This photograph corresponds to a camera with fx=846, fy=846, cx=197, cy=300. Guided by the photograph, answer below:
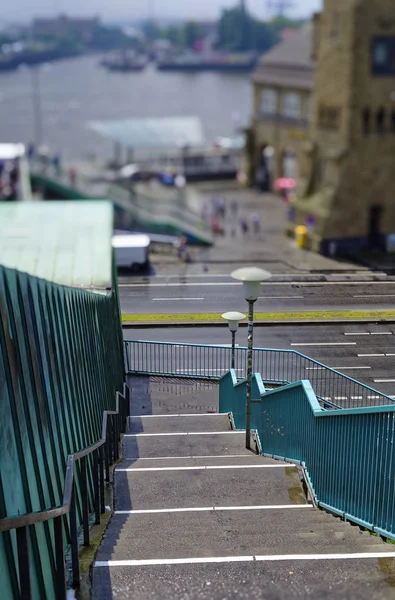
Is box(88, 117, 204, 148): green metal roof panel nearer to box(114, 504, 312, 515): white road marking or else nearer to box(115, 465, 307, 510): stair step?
box(115, 465, 307, 510): stair step

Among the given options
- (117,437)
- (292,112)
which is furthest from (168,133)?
(117,437)

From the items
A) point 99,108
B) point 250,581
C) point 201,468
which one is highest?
point 250,581

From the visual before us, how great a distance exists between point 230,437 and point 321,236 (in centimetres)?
2570

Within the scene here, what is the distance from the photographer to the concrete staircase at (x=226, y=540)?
8.03 metres

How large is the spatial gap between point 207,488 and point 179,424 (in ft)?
17.7

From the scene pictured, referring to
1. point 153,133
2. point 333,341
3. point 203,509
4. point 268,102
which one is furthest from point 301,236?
point 203,509

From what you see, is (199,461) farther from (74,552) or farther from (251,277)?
(74,552)

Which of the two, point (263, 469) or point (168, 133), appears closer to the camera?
point (263, 469)

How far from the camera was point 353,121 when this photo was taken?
38.9 metres

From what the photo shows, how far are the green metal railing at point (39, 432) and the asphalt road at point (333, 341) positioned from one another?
13247 millimetres

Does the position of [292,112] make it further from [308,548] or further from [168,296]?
[308,548]

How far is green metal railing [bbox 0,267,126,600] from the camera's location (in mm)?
6676

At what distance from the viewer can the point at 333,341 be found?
2561 centimetres

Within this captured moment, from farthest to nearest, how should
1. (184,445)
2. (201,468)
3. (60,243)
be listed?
(60,243), (184,445), (201,468)
